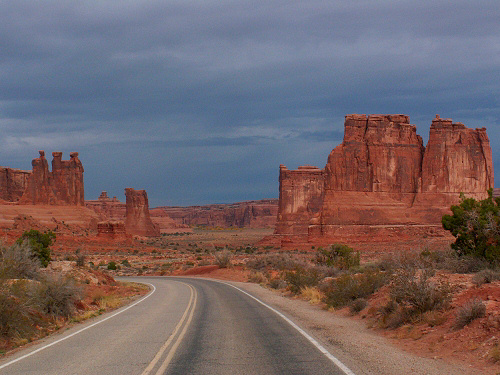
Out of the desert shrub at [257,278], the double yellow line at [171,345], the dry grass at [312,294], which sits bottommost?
the desert shrub at [257,278]

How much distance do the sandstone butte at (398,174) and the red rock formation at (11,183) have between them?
62094 millimetres

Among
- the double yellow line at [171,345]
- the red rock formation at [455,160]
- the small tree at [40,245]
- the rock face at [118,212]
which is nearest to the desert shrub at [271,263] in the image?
the small tree at [40,245]

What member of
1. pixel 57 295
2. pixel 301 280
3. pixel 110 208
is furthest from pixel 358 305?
pixel 110 208

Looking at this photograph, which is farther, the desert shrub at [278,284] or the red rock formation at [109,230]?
the red rock formation at [109,230]

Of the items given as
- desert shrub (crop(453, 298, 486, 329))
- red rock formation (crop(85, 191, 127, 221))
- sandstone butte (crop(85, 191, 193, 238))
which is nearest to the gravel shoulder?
desert shrub (crop(453, 298, 486, 329))

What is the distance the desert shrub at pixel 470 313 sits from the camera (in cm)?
921

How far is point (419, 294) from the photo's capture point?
11070mm

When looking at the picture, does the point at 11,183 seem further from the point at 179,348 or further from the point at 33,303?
the point at 179,348

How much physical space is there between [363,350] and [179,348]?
3378mm

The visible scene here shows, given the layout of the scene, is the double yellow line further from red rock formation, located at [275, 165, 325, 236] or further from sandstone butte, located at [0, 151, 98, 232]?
red rock formation, located at [275, 165, 325, 236]

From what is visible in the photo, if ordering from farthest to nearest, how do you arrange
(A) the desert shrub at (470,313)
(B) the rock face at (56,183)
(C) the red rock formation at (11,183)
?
1. (C) the red rock formation at (11,183)
2. (B) the rock face at (56,183)
3. (A) the desert shrub at (470,313)

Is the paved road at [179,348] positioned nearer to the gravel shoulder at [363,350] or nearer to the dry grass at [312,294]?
the gravel shoulder at [363,350]

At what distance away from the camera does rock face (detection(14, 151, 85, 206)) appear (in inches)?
3615

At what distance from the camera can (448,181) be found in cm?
6812
